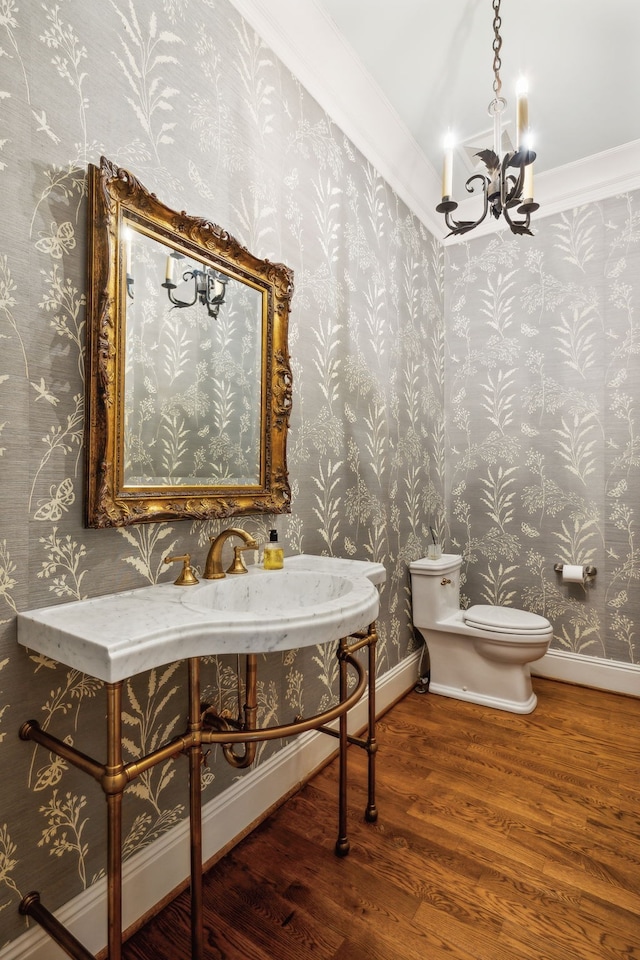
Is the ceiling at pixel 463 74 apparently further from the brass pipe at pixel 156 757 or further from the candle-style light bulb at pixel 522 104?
the brass pipe at pixel 156 757

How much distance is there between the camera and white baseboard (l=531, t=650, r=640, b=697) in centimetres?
253

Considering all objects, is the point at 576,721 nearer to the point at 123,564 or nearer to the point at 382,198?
the point at 123,564

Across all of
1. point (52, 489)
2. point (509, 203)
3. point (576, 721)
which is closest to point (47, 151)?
point (52, 489)

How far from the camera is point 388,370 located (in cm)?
242

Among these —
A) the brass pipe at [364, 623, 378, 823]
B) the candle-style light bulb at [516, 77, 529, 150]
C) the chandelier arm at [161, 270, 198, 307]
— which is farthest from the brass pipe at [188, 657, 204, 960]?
the candle-style light bulb at [516, 77, 529, 150]

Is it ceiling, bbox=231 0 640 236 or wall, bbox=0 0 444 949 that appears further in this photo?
ceiling, bbox=231 0 640 236

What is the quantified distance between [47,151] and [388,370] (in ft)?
5.49

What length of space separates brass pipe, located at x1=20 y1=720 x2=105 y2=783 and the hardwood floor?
2.00 ft

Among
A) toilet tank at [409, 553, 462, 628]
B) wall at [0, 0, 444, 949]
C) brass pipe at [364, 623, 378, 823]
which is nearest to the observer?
wall at [0, 0, 444, 949]

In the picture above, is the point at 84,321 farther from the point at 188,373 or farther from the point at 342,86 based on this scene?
the point at 342,86

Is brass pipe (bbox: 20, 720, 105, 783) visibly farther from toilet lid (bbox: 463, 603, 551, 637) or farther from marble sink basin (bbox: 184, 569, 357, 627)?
toilet lid (bbox: 463, 603, 551, 637)

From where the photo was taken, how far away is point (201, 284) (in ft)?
4.60

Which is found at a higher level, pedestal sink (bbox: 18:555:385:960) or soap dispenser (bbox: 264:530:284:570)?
soap dispenser (bbox: 264:530:284:570)

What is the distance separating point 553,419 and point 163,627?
8.27 ft
